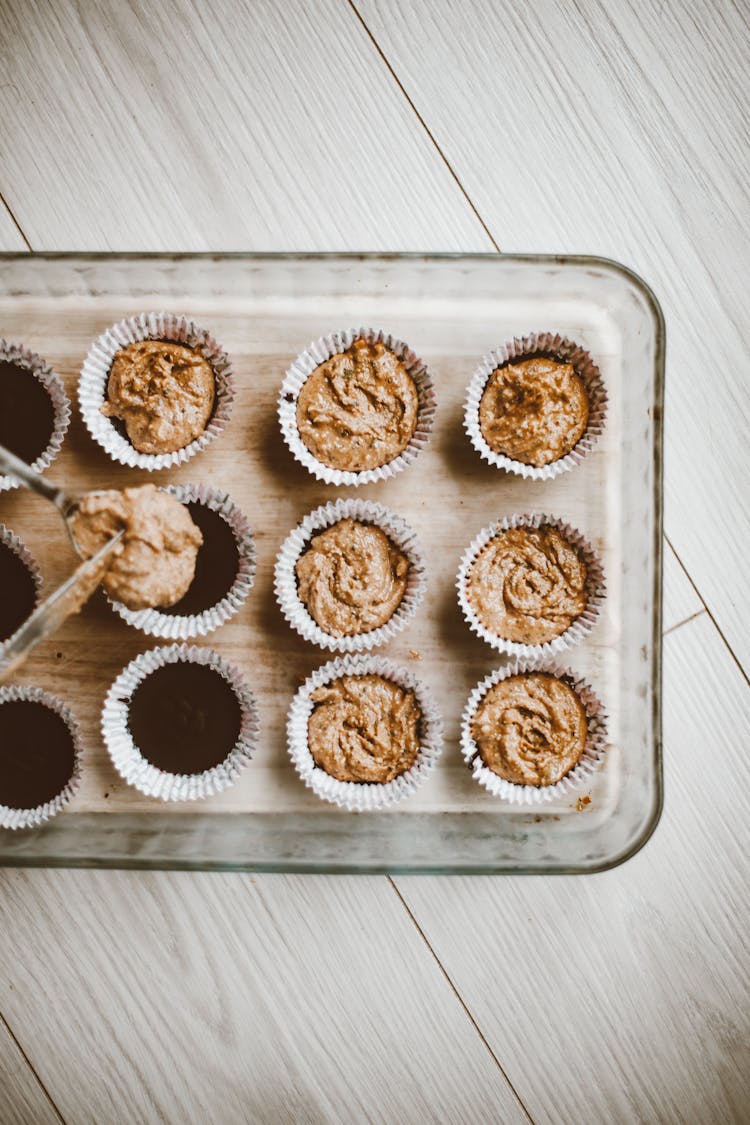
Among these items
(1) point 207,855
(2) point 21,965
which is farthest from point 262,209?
(2) point 21,965

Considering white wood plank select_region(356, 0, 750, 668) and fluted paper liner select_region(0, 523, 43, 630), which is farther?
white wood plank select_region(356, 0, 750, 668)

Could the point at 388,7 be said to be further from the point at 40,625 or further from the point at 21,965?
the point at 21,965

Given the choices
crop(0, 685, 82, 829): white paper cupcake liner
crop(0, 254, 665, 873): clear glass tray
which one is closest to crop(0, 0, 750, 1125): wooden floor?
crop(0, 254, 665, 873): clear glass tray

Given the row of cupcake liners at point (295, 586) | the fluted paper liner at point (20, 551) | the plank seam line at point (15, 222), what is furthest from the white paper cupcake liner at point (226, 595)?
the plank seam line at point (15, 222)

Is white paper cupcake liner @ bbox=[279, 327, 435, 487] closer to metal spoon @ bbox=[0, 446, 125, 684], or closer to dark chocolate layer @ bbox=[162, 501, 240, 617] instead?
dark chocolate layer @ bbox=[162, 501, 240, 617]

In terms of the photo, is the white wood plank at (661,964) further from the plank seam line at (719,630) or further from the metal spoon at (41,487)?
the metal spoon at (41,487)

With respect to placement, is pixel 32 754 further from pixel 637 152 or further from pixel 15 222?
pixel 637 152
